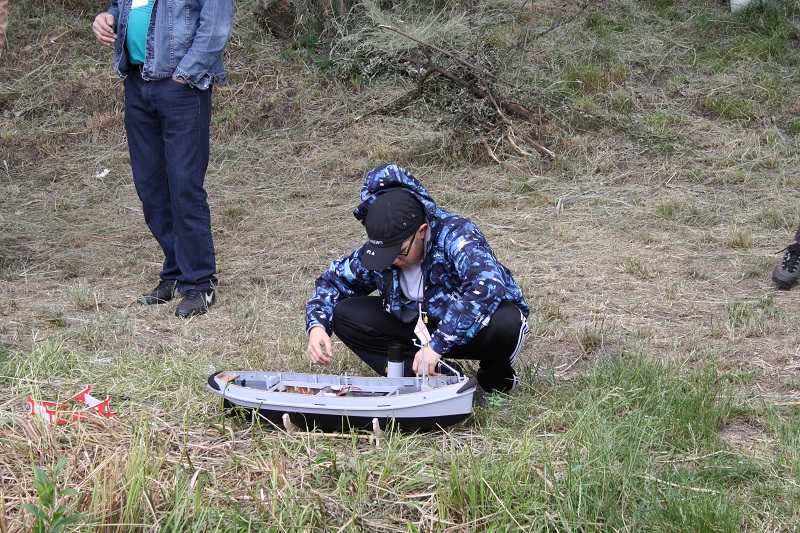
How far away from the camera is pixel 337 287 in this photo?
12.8 feet

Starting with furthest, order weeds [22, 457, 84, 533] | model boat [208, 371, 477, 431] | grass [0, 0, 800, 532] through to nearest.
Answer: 1. model boat [208, 371, 477, 431]
2. grass [0, 0, 800, 532]
3. weeds [22, 457, 84, 533]

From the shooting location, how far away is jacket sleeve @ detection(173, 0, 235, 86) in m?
4.82

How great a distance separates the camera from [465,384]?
10.6ft

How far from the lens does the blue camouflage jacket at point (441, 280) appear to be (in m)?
3.44

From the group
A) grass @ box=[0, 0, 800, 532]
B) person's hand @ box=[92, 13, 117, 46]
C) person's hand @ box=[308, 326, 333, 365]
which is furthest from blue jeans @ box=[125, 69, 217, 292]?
person's hand @ box=[308, 326, 333, 365]

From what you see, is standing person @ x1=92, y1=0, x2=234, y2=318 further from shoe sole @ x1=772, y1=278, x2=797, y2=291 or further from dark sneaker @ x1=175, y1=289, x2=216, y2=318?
shoe sole @ x1=772, y1=278, x2=797, y2=291

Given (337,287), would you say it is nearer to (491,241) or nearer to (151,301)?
(151,301)

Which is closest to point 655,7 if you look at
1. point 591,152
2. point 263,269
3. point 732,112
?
point 732,112

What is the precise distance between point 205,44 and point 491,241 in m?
2.46

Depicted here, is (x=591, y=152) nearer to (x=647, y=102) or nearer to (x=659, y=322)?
(x=647, y=102)

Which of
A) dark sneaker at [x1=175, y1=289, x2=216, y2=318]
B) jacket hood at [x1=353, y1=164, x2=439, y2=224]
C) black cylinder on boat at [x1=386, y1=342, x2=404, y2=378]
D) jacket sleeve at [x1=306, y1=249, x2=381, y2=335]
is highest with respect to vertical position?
jacket hood at [x1=353, y1=164, x2=439, y2=224]

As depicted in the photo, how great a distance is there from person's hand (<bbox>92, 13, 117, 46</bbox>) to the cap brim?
7.79 feet

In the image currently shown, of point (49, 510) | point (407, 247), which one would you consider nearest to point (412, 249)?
point (407, 247)

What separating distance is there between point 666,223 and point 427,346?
3.53 meters
